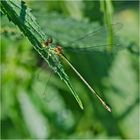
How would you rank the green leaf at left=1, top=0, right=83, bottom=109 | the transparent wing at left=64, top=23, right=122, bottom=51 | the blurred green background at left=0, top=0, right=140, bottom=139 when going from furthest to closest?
the blurred green background at left=0, top=0, right=140, bottom=139 < the transparent wing at left=64, top=23, right=122, bottom=51 < the green leaf at left=1, top=0, right=83, bottom=109

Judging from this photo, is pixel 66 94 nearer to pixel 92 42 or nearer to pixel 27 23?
pixel 92 42

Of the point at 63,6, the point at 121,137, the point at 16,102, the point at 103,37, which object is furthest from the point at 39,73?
the point at 103,37

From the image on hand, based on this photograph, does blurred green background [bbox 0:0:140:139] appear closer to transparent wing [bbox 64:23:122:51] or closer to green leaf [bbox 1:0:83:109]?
transparent wing [bbox 64:23:122:51]

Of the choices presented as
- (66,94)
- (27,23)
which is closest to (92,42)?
(27,23)

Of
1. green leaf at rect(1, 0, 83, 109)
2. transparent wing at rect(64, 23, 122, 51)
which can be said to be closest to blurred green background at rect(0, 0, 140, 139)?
transparent wing at rect(64, 23, 122, 51)

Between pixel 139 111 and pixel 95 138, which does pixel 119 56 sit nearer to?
pixel 139 111

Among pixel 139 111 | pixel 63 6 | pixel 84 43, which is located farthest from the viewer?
pixel 139 111

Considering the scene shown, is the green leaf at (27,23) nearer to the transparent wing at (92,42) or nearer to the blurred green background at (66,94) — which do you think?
the transparent wing at (92,42)

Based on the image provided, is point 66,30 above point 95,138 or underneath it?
above
